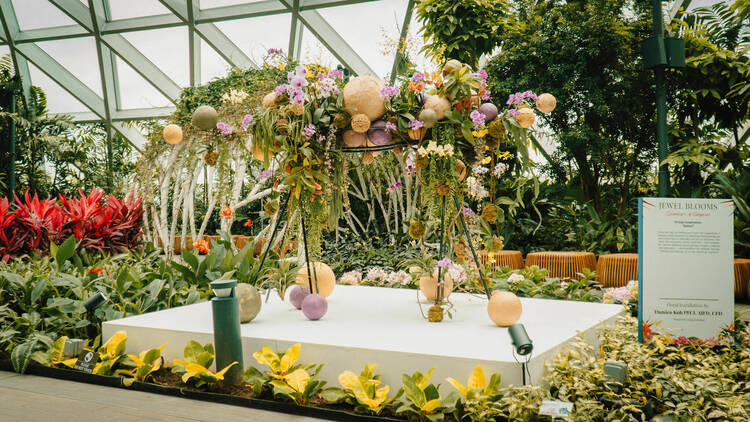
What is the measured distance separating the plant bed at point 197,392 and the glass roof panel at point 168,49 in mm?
9081

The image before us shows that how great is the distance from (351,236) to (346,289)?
3791 millimetres

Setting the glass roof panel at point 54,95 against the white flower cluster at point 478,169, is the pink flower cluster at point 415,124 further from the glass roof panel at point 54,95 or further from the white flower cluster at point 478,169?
the glass roof panel at point 54,95

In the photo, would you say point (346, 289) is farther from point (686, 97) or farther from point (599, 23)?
point (686, 97)

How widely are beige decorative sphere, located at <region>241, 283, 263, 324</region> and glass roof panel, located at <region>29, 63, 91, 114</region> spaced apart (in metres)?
12.1

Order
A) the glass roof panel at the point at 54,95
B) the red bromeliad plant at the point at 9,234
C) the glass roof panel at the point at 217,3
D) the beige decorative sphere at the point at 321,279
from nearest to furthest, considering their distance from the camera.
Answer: the beige decorative sphere at the point at 321,279
the red bromeliad plant at the point at 9,234
the glass roof panel at the point at 217,3
the glass roof panel at the point at 54,95

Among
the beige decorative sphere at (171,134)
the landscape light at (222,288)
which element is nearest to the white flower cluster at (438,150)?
the landscape light at (222,288)

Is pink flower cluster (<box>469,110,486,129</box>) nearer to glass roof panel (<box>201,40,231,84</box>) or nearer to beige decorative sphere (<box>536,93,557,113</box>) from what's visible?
beige decorative sphere (<box>536,93,557,113</box>)

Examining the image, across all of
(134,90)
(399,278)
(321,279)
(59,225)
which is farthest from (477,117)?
(134,90)

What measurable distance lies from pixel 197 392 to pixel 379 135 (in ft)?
4.75

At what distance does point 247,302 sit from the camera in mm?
2623

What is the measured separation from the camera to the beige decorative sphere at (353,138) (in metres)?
2.64

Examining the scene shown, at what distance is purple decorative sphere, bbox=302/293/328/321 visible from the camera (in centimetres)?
267

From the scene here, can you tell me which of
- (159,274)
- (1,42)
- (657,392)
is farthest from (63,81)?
(657,392)

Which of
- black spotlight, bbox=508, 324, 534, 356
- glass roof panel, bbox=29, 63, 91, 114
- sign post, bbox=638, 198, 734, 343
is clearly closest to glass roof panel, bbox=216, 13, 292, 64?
glass roof panel, bbox=29, 63, 91, 114
